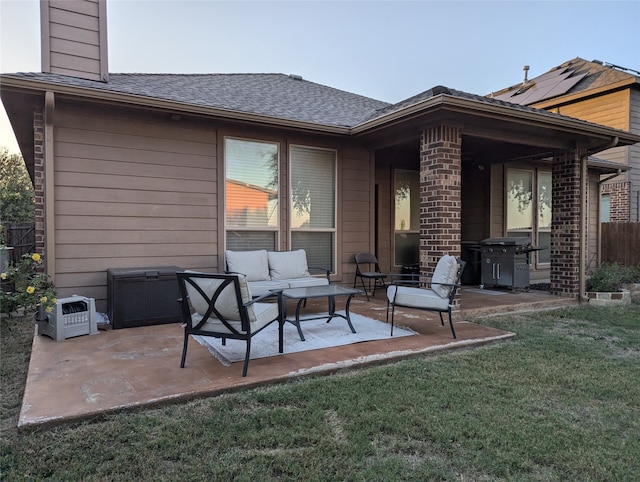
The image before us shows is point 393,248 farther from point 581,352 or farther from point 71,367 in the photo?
point 71,367

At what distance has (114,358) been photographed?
137 inches

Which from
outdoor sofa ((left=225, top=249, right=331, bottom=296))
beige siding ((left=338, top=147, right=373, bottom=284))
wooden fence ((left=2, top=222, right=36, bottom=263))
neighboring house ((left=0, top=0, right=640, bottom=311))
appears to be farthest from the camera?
wooden fence ((left=2, top=222, right=36, bottom=263))

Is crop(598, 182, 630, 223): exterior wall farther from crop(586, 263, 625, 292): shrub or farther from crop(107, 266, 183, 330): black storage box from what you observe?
crop(107, 266, 183, 330): black storage box

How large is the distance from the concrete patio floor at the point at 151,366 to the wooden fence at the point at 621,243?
8.06 meters

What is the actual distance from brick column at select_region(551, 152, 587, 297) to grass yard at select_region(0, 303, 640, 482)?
143 inches

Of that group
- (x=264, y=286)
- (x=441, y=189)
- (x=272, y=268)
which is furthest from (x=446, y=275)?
(x=272, y=268)

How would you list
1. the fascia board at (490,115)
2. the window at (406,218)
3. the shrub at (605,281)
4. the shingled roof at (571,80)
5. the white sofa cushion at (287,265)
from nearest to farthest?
the fascia board at (490,115)
the white sofa cushion at (287,265)
the shrub at (605,281)
the window at (406,218)
the shingled roof at (571,80)

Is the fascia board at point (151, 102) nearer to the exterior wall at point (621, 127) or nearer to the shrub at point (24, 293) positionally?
the shrub at point (24, 293)

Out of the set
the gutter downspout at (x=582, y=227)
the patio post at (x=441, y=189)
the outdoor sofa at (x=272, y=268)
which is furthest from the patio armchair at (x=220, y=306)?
the gutter downspout at (x=582, y=227)

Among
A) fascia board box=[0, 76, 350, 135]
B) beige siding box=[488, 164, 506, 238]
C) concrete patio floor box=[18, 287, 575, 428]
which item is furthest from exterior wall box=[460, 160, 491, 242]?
concrete patio floor box=[18, 287, 575, 428]

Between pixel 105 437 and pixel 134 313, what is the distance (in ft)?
8.18

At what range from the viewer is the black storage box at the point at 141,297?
14.7 ft

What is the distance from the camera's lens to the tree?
17859 mm

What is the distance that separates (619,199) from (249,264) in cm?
1277
